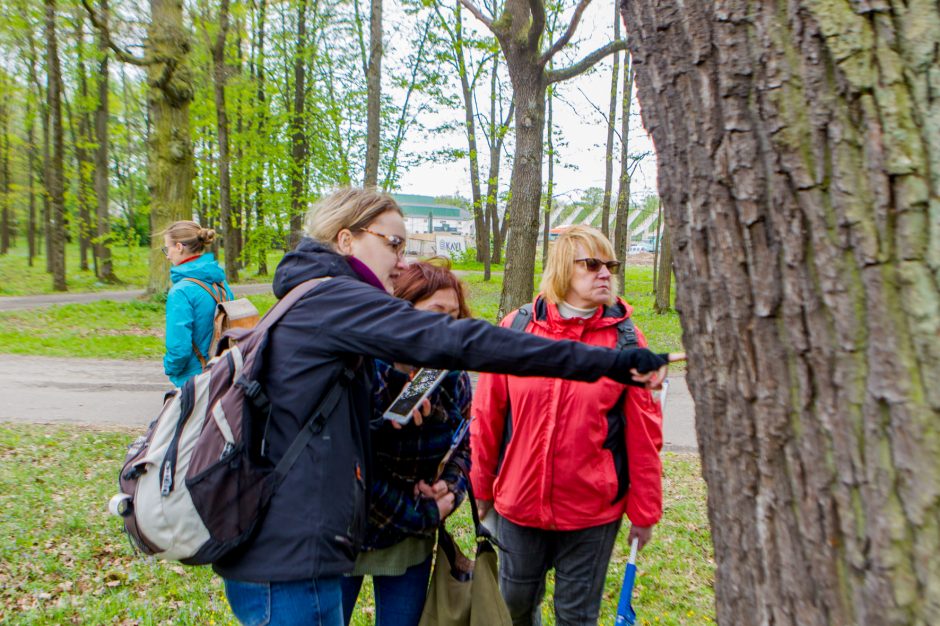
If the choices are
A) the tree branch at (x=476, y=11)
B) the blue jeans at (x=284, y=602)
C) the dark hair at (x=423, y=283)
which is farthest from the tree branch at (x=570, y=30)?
the blue jeans at (x=284, y=602)

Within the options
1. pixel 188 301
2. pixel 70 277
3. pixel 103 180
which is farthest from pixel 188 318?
pixel 70 277

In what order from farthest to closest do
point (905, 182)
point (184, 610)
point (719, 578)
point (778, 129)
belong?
point (184, 610) < point (719, 578) < point (778, 129) < point (905, 182)

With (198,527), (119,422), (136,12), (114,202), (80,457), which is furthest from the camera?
(114,202)

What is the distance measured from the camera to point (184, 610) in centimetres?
356

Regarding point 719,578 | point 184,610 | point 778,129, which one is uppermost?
point 778,129

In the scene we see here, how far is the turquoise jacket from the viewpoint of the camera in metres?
4.53

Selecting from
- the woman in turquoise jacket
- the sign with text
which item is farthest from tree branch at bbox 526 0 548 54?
the sign with text

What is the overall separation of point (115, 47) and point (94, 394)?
715cm

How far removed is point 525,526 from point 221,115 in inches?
663

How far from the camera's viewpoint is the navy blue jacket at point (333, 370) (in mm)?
1524

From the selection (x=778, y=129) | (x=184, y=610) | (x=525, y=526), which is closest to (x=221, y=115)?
(x=184, y=610)

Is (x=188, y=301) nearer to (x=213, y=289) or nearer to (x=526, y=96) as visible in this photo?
(x=213, y=289)

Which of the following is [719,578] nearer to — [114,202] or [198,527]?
[198,527]

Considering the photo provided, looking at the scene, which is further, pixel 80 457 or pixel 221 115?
pixel 221 115
